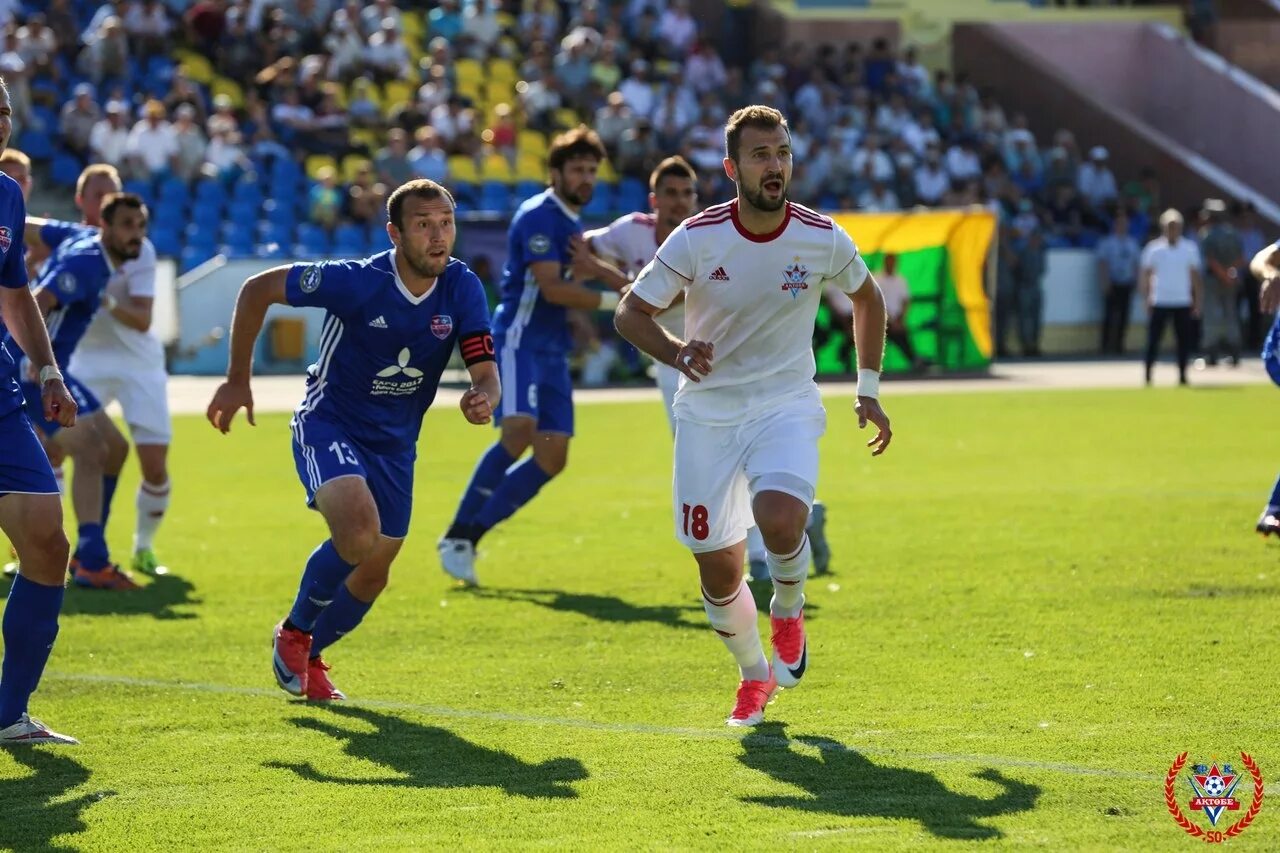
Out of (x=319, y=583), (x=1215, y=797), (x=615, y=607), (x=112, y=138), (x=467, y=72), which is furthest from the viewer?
(x=467, y=72)

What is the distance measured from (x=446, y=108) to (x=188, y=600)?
19.4m

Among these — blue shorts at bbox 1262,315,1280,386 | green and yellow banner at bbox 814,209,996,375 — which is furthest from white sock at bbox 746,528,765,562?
green and yellow banner at bbox 814,209,996,375

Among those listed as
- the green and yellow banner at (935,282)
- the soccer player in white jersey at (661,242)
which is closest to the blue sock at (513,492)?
the soccer player in white jersey at (661,242)

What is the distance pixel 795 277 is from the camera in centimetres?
717

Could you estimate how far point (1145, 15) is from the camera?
3978cm

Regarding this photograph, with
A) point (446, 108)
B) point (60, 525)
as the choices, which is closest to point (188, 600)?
point (60, 525)

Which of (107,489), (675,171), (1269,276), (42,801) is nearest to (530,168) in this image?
(107,489)

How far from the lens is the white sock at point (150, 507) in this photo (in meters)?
11.6

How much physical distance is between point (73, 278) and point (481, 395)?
4.15 metres

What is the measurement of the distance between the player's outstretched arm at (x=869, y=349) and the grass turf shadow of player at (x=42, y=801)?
3.02 meters

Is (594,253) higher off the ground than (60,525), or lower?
higher

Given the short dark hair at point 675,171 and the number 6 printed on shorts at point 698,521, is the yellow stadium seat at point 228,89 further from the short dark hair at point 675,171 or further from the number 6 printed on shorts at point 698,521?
the number 6 printed on shorts at point 698,521

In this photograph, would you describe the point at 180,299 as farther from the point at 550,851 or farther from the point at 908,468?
the point at 550,851

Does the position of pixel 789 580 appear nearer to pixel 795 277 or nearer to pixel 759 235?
pixel 795 277
